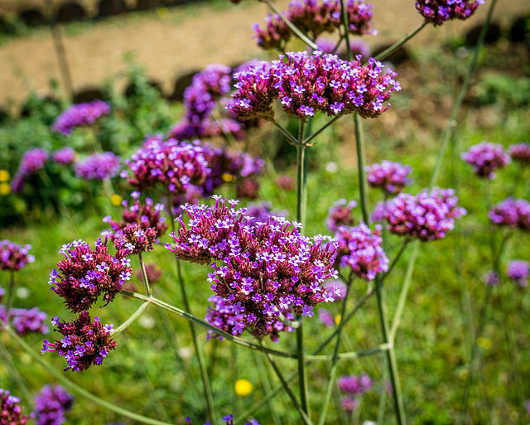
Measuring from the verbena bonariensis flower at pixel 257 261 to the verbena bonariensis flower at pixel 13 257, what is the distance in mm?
989

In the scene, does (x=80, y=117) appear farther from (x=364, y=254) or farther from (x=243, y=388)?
(x=364, y=254)

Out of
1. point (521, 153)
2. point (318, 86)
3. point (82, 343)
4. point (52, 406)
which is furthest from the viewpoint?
point (521, 153)

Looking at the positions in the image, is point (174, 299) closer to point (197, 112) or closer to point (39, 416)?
point (39, 416)

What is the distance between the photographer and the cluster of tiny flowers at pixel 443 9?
1350mm

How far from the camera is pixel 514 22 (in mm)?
6883

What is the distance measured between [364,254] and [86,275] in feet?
2.67

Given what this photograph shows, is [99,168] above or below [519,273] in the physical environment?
above

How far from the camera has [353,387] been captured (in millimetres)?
2840

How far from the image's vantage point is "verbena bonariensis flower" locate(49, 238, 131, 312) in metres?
1.11

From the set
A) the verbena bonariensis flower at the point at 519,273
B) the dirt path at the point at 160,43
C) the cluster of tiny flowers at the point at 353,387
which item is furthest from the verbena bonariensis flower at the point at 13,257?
the dirt path at the point at 160,43

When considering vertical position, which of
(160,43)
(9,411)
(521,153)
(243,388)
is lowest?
(243,388)

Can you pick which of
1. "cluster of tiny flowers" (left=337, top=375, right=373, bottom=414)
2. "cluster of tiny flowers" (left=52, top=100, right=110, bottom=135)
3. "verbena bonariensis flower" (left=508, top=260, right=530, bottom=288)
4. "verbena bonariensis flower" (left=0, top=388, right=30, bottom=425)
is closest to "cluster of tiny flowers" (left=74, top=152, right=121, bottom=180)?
"cluster of tiny flowers" (left=52, top=100, right=110, bottom=135)

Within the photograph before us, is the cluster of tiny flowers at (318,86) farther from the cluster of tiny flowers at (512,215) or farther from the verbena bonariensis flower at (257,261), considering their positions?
the cluster of tiny flowers at (512,215)

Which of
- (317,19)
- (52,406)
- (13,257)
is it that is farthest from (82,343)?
(52,406)
